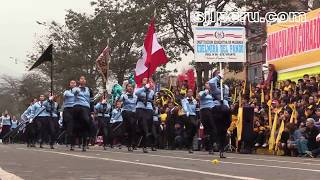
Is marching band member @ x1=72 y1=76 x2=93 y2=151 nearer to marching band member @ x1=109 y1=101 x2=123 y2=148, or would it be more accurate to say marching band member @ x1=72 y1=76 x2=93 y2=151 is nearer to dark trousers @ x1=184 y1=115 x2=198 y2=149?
dark trousers @ x1=184 y1=115 x2=198 y2=149

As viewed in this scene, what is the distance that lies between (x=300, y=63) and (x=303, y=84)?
388 cm

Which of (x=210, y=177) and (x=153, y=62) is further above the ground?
(x=153, y=62)

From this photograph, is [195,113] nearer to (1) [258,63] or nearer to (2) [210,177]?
(2) [210,177]

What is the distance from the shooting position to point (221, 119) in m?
14.4

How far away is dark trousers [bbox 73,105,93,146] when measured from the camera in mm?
16422

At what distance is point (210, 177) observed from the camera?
26.9 feet

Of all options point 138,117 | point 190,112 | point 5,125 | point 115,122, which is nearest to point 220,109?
point 190,112

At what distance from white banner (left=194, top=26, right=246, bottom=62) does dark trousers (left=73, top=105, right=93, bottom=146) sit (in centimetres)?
636

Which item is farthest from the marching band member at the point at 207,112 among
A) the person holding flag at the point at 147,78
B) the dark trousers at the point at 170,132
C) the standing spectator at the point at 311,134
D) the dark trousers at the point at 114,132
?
the dark trousers at the point at 114,132

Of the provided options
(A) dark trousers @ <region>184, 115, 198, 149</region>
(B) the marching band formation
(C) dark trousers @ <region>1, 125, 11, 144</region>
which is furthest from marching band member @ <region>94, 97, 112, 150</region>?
(C) dark trousers @ <region>1, 125, 11, 144</region>

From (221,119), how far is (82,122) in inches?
162

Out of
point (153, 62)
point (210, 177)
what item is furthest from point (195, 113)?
point (210, 177)

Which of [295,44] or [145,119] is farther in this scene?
[295,44]

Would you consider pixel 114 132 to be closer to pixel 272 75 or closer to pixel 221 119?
pixel 272 75
